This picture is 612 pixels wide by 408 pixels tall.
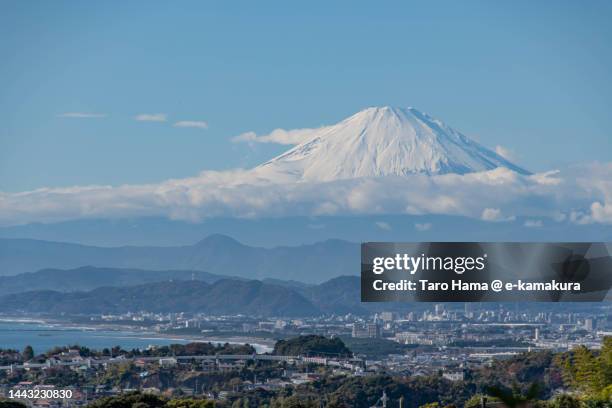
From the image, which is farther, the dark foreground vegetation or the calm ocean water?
the calm ocean water

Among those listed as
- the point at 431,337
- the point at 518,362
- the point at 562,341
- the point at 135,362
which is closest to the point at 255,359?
the point at 135,362

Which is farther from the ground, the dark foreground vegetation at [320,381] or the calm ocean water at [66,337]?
the calm ocean water at [66,337]

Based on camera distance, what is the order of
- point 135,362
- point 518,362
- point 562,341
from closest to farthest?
point 518,362 → point 135,362 → point 562,341

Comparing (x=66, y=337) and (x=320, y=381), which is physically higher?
(x=66, y=337)

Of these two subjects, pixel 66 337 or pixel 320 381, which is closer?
pixel 320 381

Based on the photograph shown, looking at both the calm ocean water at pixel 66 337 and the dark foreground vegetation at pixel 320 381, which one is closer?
the dark foreground vegetation at pixel 320 381

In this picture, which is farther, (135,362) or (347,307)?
(347,307)

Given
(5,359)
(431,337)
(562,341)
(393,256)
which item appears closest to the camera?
(393,256)

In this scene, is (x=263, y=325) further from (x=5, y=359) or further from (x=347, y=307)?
(x=5, y=359)
